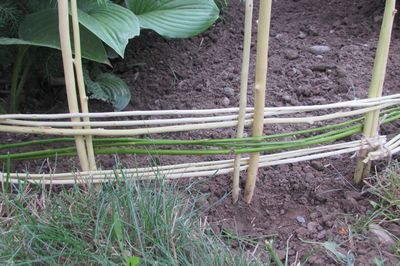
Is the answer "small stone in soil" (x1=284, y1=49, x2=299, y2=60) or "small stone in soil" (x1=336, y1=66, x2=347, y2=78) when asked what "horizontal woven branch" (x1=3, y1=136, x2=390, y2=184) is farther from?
"small stone in soil" (x1=284, y1=49, x2=299, y2=60)

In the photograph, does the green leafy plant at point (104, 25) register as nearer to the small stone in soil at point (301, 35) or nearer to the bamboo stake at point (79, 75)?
the bamboo stake at point (79, 75)

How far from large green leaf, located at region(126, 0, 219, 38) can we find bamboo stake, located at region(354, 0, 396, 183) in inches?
22.8

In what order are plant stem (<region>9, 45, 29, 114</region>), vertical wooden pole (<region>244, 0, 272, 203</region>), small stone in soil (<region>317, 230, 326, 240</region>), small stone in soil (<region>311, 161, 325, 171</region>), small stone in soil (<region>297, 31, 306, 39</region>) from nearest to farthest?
vertical wooden pole (<region>244, 0, 272, 203</region>)
small stone in soil (<region>317, 230, 326, 240</region>)
small stone in soil (<region>311, 161, 325, 171</region>)
plant stem (<region>9, 45, 29, 114</region>)
small stone in soil (<region>297, 31, 306, 39</region>)

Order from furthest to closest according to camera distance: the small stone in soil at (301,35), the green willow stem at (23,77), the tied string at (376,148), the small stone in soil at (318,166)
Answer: the small stone in soil at (301,35) → the green willow stem at (23,77) → the small stone in soil at (318,166) → the tied string at (376,148)

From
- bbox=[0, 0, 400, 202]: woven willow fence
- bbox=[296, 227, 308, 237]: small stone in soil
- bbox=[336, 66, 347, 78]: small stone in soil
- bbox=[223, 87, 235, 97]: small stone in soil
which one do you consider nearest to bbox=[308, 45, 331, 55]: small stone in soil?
bbox=[336, 66, 347, 78]: small stone in soil

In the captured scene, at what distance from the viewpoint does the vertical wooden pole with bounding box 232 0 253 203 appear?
1134 millimetres

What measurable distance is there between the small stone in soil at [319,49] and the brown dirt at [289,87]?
3 cm

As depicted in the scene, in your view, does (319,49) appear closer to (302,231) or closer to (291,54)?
(291,54)

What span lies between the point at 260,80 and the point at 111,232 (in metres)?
0.47

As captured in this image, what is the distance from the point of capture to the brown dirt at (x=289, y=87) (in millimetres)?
1287

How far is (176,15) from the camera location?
5.62ft

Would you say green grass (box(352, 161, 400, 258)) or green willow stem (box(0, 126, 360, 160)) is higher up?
green willow stem (box(0, 126, 360, 160))

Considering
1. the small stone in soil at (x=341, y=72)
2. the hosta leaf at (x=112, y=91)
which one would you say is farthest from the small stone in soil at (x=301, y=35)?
the hosta leaf at (x=112, y=91)

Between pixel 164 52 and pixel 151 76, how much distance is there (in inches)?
6.5
